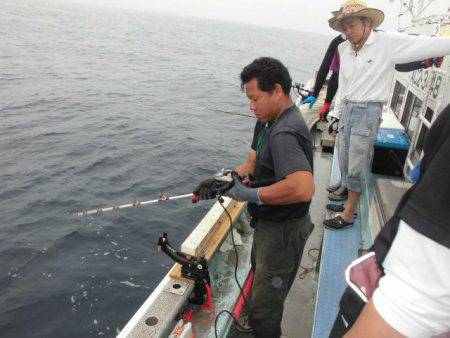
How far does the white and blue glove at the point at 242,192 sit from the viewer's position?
2758 millimetres

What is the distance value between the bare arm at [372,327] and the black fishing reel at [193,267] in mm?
2701

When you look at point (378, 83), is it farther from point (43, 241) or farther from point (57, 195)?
point (57, 195)

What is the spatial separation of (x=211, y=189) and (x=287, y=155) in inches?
34.0

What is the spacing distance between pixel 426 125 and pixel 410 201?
4.59 meters

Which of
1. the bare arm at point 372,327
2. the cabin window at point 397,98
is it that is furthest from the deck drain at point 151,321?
the cabin window at point 397,98

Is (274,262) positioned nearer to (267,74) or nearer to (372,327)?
(267,74)

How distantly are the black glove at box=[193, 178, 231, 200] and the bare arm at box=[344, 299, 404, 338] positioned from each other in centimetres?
222

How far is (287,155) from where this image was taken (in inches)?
100

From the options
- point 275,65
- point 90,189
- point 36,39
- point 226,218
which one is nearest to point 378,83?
point 275,65

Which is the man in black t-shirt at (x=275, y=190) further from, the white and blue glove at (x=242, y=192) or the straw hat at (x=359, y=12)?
the straw hat at (x=359, y=12)

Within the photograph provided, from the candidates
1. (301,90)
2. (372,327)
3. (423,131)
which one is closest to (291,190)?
(372,327)

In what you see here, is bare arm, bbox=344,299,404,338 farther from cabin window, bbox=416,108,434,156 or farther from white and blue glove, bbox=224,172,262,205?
cabin window, bbox=416,108,434,156

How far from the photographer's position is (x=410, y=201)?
0.79 m

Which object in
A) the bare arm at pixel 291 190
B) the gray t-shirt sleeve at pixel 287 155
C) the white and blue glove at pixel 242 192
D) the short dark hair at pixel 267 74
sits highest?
the short dark hair at pixel 267 74
